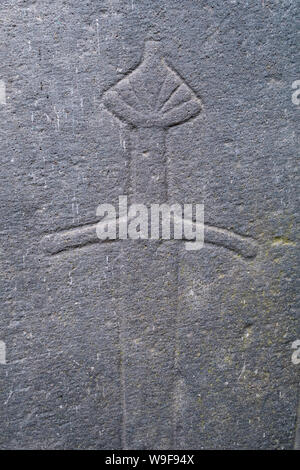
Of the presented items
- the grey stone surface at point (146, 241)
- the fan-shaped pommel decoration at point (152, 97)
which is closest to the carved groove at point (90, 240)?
the grey stone surface at point (146, 241)

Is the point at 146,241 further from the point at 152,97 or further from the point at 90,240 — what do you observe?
the point at 152,97

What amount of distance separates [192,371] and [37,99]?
1.04 meters

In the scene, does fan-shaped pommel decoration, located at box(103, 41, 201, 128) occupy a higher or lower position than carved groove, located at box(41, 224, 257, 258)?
higher

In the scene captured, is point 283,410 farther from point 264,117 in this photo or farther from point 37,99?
point 37,99

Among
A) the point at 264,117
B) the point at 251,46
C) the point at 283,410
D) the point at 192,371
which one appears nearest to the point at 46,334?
the point at 192,371

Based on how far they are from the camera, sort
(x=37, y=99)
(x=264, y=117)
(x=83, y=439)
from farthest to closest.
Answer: (x=83, y=439)
(x=264, y=117)
(x=37, y=99)

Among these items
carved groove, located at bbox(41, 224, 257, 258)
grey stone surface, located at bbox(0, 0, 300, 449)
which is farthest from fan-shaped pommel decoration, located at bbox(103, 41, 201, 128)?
carved groove, located at bbox(41, 224, 257, 258)

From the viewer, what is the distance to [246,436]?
165 cm

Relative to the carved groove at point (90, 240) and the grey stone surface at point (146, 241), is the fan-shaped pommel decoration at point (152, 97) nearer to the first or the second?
the grey stone surface at point (146, 241)

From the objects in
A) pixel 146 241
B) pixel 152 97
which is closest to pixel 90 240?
pixel 146 241

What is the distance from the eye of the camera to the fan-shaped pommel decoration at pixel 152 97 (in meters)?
1.40

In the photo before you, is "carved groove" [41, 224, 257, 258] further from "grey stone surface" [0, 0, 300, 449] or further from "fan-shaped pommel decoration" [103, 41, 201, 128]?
"fan-shaped pommel decoration" [103, 41, 201, 128]

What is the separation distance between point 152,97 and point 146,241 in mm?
459

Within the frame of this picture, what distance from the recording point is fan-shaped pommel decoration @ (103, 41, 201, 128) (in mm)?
1396
